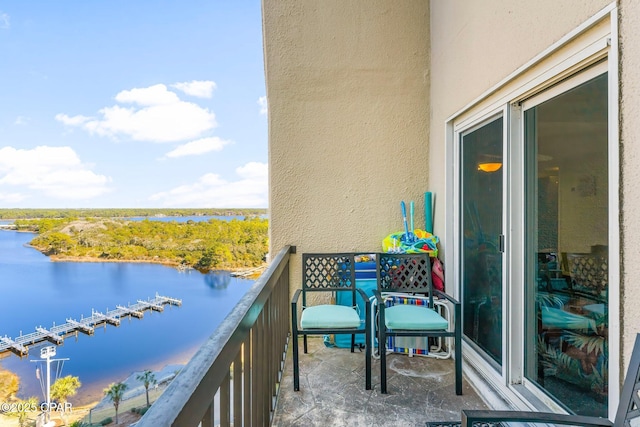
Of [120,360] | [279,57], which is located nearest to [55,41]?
[120,360]

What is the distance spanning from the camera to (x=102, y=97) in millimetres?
28641

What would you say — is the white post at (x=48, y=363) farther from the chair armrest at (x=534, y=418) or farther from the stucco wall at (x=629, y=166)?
the stucco wall at (x=629, y=166)

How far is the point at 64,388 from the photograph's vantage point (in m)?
13.4

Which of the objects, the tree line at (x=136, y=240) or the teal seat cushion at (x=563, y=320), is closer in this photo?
the teal seat cushion at (x=563, y=320)

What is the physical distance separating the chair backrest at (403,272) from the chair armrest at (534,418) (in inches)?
70.5

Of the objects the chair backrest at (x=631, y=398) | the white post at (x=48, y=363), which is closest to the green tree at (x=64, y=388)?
the white post at (x=48, y=363)

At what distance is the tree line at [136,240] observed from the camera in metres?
15.5

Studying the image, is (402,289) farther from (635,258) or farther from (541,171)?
(635,258)

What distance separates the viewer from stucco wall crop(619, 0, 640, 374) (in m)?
1.11

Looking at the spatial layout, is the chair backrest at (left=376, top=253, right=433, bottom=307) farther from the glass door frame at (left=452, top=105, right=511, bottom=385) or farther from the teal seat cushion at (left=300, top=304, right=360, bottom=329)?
the teal seat cushion at (left=300, top=304, right=360, bottom=329)

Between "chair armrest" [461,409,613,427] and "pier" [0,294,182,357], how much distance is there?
20.9 metres

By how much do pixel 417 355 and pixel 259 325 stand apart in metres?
1.86

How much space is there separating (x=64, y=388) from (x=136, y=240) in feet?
24.5

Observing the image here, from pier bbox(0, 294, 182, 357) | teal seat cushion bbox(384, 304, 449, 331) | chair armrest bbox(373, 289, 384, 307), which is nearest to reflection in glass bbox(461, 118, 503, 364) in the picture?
teal seat cushion bbox(384, 304, 449, 331)
